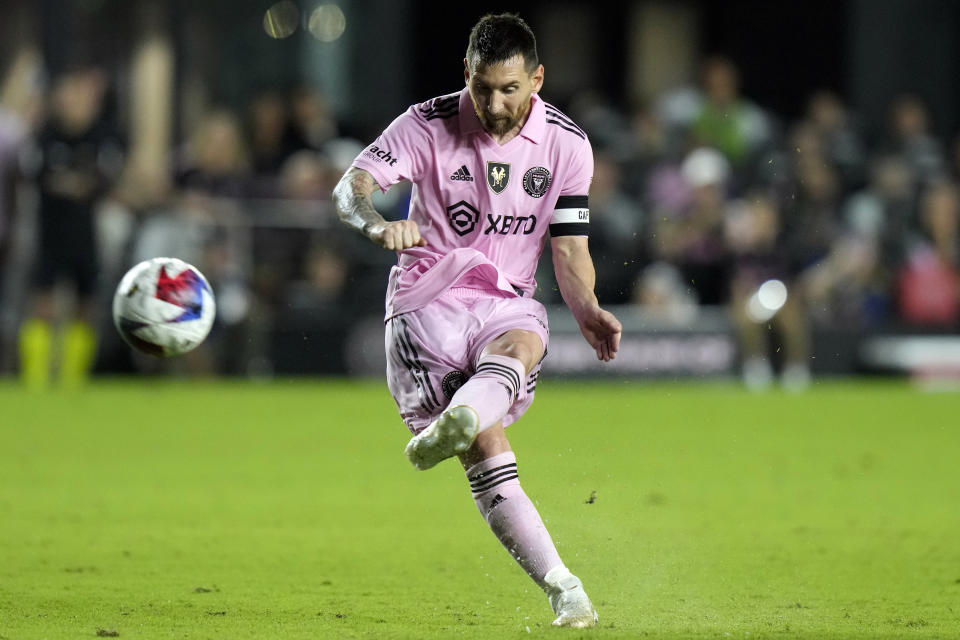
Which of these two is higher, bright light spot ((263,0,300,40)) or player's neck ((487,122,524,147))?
bright light spot ((263,0,300,40))

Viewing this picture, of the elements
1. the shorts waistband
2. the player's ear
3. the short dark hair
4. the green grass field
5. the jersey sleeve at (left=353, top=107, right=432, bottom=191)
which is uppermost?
the short dark hair

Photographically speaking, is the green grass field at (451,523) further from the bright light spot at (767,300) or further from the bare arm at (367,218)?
the bright light spot at (767,300)

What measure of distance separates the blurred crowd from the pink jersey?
9.76 m

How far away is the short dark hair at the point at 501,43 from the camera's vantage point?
202 inches

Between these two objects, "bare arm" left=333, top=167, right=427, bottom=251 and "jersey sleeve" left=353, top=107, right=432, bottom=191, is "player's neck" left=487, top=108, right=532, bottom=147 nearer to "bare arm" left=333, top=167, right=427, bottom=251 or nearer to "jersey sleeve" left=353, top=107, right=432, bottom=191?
"jersey sleeve" left=353, top=107, right=432, bottom=191

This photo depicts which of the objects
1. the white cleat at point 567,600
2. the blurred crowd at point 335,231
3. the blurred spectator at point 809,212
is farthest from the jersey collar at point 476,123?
the blurred spectator at point 809,212

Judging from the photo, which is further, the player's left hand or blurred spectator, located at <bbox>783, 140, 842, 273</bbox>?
blurred spectator, located at <bbox>783, 140, 842, 273</bbox>

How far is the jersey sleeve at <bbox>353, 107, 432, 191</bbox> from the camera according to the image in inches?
210

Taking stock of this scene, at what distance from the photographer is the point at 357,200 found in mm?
5195

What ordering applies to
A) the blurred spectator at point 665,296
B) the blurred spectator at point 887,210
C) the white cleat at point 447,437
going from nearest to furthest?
1. the white cleat at point 447,437
2. the blurred spectator at point 665,296
3. the blurred spectator at point 887,210

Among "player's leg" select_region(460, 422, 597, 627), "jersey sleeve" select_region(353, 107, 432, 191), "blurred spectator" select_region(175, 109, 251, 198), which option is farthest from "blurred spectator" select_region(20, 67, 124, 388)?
"player's leg" select_region(460, 422, 597, 627)

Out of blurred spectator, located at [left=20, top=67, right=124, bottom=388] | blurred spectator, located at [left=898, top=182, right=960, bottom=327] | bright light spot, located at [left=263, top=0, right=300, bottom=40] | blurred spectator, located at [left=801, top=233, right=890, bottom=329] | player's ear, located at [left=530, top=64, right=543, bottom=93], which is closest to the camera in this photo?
player's ear, located at [left=530, top=64, right=543, bottom=93]

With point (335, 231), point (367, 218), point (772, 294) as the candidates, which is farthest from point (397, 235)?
point (772, 294)

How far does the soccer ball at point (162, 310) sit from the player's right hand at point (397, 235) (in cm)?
173
